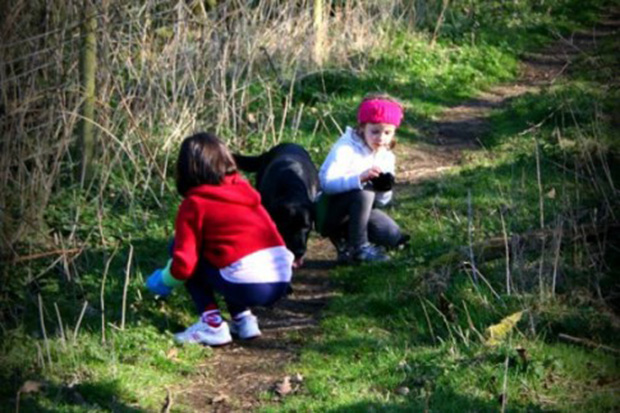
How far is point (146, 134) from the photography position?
31.7 ft

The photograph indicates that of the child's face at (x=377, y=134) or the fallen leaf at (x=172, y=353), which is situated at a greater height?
the child's face at (x=377, y=134)

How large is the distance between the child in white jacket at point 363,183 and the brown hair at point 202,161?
1.35 metres

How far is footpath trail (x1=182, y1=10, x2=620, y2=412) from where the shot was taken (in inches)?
253

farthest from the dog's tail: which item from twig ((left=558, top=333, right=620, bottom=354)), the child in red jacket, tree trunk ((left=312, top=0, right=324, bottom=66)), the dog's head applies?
tree trunk ((left=312, top=0, right=324, bottom=66))

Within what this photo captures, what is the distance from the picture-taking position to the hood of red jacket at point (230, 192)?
701 cm

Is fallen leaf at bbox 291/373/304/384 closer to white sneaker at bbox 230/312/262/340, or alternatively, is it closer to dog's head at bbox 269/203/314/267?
white sneaker at bbox 230/312/262/340

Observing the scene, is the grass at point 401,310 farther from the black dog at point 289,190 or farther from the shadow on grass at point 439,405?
the black dog at point 289,190

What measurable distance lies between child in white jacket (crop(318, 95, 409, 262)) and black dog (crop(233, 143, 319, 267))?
0.18 meters

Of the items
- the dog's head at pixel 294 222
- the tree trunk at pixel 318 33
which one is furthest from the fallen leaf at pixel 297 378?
the tree trunk at pixel 318 33

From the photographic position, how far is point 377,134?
26.9 feet

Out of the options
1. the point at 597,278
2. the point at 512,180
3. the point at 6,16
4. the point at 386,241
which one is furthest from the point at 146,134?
the point at 597,278

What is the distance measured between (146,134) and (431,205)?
95.4 inches

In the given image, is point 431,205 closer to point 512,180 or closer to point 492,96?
point 512,180

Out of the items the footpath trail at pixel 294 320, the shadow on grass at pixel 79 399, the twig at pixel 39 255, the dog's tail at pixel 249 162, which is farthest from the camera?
the dog's tail at pixel 249 162
